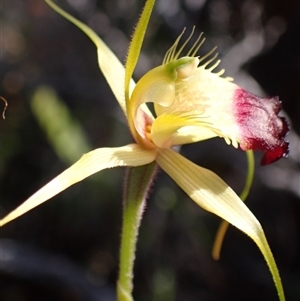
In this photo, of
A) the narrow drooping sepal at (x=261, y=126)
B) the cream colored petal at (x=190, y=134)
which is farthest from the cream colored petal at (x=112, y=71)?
the narrow drooping sepal at (x=261, y=126)

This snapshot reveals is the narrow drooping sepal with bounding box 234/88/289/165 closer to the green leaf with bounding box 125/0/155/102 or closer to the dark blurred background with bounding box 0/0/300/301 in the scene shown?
the green leaf with bounding box 125/0/155/102

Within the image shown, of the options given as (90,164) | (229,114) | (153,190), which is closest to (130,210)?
(90,164)

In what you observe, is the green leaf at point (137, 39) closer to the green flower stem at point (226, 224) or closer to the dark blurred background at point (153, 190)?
the green flower stem at point (226, 224)

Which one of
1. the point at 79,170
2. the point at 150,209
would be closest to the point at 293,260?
the point at 150,209

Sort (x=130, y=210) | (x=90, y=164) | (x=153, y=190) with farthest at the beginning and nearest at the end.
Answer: (x=153, y=190), (x=130, y=210), (x=90, y=164)

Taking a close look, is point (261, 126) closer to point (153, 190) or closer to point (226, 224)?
point (226, 224)

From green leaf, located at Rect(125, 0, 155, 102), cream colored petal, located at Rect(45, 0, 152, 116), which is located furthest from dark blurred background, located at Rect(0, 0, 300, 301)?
green leaf, located at Rect(125, 0, 155, 102)
